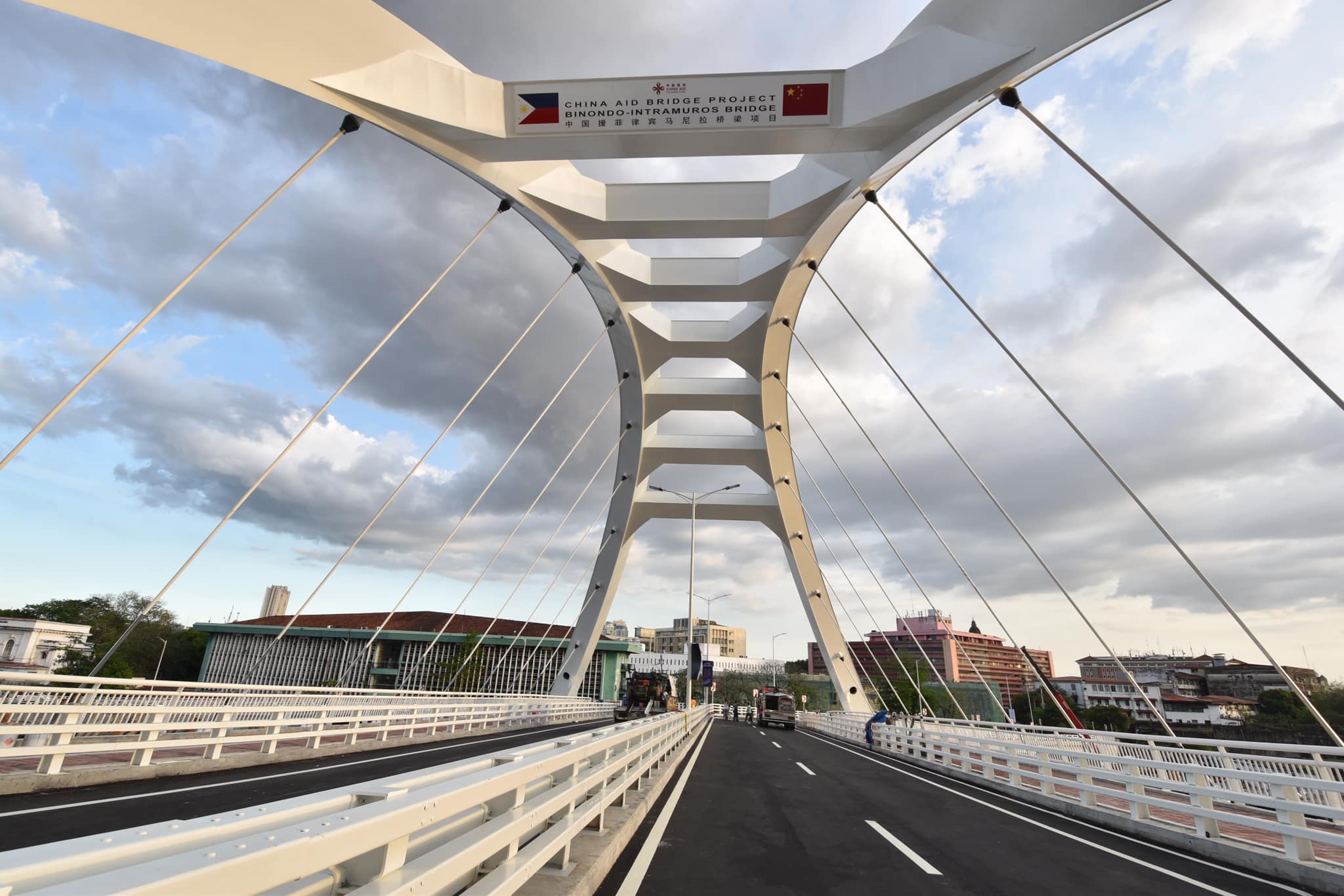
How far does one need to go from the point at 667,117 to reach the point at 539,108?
2349mm

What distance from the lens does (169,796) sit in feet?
25.8

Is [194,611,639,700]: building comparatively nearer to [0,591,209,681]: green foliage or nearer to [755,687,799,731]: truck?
[0,591,209,681]: green foliage

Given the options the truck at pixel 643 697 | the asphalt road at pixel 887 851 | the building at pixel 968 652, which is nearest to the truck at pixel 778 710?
the truck at pixel 643 697

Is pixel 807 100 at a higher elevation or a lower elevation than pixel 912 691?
higher

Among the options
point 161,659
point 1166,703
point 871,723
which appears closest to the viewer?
point 871,723

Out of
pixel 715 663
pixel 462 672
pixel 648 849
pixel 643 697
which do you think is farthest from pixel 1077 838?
pixel 715 663

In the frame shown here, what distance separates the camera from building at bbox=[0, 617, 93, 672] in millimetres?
65938

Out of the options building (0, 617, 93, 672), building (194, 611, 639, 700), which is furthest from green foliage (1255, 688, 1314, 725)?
building (0, 617, 93, 672)

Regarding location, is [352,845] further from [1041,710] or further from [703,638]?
[703,638]

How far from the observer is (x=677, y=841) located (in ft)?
22.2

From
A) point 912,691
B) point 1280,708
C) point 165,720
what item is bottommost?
point 165,720

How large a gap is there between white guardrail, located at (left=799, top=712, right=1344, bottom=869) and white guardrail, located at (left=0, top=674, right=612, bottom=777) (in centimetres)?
1256

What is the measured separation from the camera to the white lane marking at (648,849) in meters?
5.09

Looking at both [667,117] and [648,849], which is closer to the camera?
[648,849]
